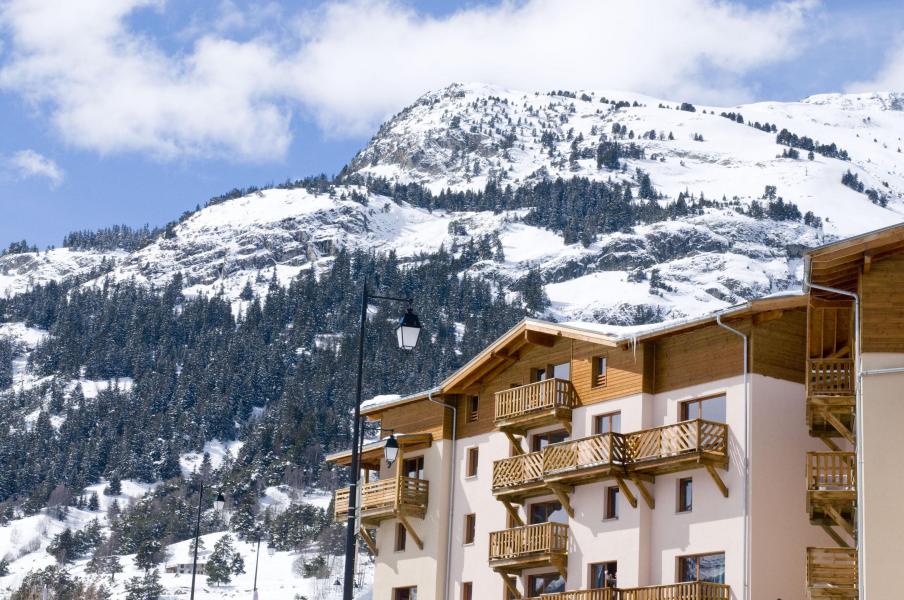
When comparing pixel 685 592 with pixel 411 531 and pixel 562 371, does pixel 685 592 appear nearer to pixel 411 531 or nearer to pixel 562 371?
pixel 562 371

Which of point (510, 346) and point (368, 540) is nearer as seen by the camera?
point (510, 346)

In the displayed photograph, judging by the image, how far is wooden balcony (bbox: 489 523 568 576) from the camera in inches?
2153

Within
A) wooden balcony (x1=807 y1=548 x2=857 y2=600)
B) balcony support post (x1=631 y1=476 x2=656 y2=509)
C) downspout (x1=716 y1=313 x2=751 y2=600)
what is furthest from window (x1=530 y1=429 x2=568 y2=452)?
wooden balcony (x1=807 y1=548 x2=857 y2=600)

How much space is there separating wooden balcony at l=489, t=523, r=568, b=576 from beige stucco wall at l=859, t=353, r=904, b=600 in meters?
20.9

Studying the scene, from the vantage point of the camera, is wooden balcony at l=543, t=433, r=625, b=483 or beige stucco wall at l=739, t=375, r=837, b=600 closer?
beige stucco wall at l=739, t=375, r=837, b=600

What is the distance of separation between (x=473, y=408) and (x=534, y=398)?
684cm

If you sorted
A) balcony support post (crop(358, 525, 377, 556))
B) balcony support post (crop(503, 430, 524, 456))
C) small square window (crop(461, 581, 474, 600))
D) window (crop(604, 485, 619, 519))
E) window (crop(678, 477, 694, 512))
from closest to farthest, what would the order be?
window (crop(678, 477, 694, 512)) → window (crop(604, 485, 619, 519)) → balcony support post (crop(503, 430, 524, 456)) → small square window (crop(461, 581, 474, 600)) → balcony support post (crop(358, 525, 377, 556))

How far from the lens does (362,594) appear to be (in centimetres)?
16150

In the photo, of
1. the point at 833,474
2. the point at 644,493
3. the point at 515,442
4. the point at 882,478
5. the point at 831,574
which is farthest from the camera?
the point at 515,442

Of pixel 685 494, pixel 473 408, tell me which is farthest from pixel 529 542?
pixel 473 408

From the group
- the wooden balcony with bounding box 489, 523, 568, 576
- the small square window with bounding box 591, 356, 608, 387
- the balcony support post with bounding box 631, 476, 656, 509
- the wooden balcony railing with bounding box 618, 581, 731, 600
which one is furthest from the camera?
the small square window with bounding box 591, 356, 608, 387

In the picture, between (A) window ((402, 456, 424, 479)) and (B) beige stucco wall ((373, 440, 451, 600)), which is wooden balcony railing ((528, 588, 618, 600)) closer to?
(B) beige stucco wall ((373, 440, 451, 600))

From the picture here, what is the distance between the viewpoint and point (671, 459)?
1937 inches

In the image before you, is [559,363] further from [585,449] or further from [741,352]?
[741,352]
